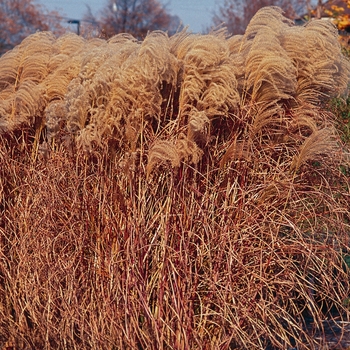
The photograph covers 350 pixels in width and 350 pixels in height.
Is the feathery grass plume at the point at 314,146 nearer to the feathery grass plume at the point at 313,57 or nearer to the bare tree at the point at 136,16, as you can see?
the feathery grass plume at the point at 313,57

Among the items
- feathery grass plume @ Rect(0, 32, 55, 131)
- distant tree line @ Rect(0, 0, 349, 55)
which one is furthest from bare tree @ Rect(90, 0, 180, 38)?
feathery grass plume @ Rect(0, 32, 55, 131)

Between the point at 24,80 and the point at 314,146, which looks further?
the point at 24,80

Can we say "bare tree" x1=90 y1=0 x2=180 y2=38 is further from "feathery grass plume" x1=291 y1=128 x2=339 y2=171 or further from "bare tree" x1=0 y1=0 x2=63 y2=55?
"feathery grass plume" x1=291 y1=128 x2=339 y2=171

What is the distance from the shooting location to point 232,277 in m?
5.11

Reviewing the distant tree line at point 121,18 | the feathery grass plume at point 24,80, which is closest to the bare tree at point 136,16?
the distant tree line at point 121,18

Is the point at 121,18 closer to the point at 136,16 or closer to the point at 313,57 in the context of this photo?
the point at 136,16

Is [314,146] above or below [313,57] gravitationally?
below

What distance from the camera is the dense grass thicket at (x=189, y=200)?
16.8 ft

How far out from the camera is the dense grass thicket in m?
5.11

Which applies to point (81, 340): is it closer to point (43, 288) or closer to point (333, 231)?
point (43, 288)

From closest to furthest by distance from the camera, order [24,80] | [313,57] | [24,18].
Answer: [313,57] → [24,80] → [24,18]

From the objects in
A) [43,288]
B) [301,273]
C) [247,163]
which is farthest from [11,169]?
[301,273]

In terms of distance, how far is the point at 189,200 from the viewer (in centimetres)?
524

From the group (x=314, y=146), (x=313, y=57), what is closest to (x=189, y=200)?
(x=314, y=146)
